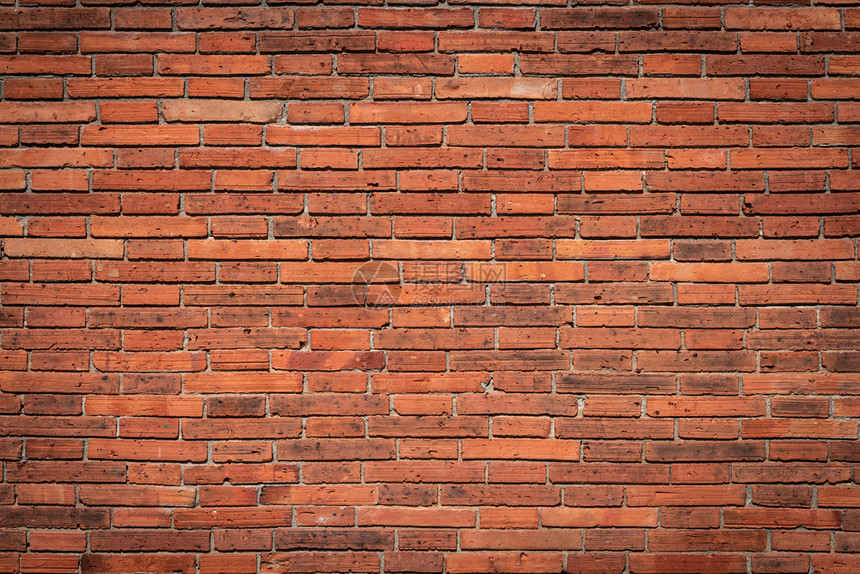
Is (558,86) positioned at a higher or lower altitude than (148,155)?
higher

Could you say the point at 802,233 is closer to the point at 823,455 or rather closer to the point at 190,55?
the point at 823,455

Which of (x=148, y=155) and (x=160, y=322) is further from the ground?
(x=148, y=155)

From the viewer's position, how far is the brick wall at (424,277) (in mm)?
1880

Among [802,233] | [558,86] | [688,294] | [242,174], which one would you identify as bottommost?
[688,294]

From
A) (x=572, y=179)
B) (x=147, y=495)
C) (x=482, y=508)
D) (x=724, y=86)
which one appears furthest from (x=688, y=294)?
(x=147, y=495)

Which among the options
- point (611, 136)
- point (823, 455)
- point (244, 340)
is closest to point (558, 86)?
point (611, 136)

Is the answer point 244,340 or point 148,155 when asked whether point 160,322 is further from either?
point 148,155

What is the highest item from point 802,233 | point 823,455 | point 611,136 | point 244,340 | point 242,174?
point 611,136

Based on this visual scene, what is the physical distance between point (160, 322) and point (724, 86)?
2321mm

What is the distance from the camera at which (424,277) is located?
1886 mm

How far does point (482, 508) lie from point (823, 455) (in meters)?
1.31

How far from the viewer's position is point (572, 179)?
74.4 inches

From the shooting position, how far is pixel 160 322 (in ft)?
6.21

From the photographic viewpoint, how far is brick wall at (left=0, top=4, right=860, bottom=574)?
1.88 metres
